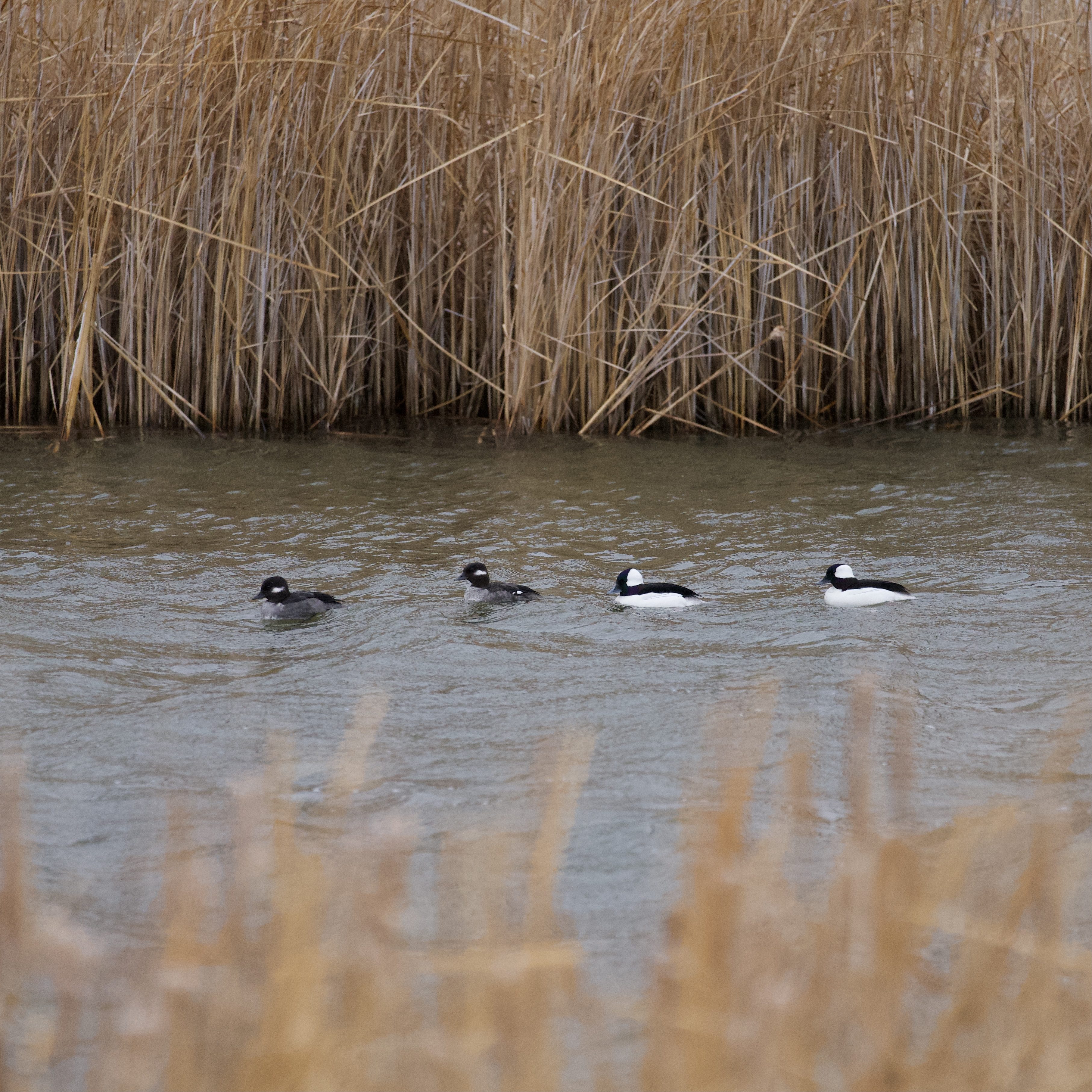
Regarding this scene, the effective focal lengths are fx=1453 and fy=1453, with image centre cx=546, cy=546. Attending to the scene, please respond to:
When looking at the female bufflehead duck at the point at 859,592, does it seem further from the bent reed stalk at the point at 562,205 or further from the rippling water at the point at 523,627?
the bent reed stalk at the point at 562,205

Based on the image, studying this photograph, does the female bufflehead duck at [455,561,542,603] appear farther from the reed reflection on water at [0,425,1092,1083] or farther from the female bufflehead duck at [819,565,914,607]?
the female bufflehead duck at [819,565,914,607]

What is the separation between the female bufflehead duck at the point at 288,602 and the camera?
6.53 m

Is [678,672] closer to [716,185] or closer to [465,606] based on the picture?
[465,606]

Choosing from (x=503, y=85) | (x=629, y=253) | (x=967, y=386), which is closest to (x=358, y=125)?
(x=503, y=85)

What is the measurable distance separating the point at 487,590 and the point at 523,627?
0.33 metres

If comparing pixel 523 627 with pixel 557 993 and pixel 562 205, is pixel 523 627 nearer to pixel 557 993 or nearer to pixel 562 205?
pixel 557 993

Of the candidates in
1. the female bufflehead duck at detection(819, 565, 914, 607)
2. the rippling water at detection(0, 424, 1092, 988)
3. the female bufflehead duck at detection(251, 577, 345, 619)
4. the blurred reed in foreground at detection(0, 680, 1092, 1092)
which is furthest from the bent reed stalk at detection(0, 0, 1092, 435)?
the blurred reed in foreground at detection(0, 680, 1092, 1092)

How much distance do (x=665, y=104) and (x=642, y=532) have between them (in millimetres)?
3469

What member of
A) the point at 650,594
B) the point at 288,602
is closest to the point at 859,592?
the point at 650,594

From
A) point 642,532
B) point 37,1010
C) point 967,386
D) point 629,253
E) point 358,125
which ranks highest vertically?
point 358,125

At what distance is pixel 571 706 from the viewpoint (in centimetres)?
540

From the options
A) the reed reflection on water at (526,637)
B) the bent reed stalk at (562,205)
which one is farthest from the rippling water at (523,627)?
the bent reed stalk at (562,205)

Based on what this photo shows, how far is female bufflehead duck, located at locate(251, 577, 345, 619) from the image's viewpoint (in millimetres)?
6527

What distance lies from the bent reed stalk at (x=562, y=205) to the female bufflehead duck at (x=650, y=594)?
3.28 meters
